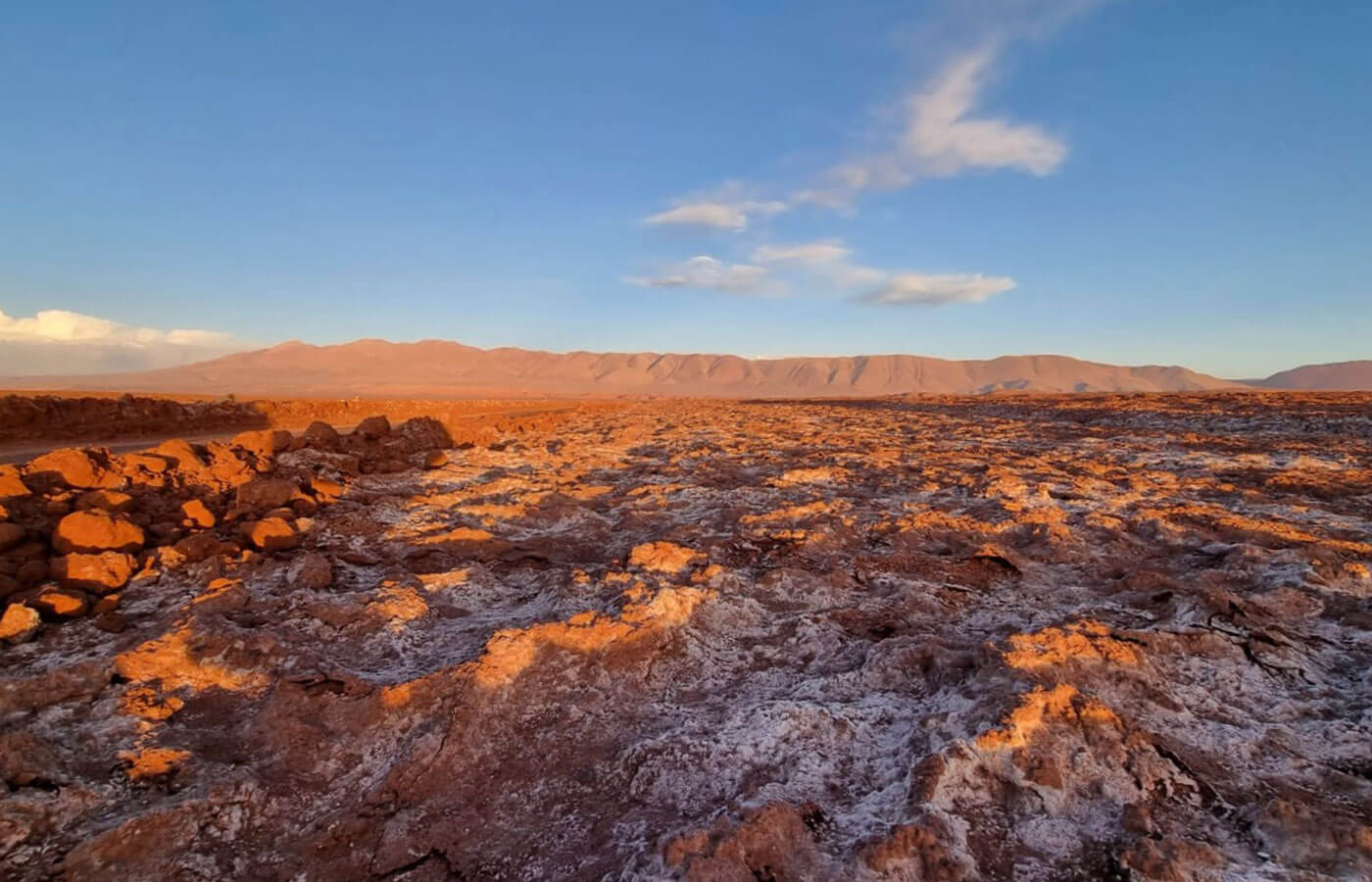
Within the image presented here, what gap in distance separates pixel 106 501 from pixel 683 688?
4758 millimetres

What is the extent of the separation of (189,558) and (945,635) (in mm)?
4688

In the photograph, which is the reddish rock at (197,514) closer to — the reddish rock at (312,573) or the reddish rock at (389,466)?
the reddish rock at (312,573)

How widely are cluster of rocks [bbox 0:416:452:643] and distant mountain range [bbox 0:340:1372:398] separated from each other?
8359cm

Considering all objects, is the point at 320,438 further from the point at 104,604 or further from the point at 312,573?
the point at 104,604

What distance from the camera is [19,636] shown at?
3281mm

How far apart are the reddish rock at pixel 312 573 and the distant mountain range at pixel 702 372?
86.1m

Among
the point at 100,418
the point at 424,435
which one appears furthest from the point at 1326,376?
the point at 100,418

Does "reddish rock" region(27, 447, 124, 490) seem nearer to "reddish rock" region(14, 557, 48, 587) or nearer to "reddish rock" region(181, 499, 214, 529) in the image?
"reddish rock" region(181, 499, 214, 529)

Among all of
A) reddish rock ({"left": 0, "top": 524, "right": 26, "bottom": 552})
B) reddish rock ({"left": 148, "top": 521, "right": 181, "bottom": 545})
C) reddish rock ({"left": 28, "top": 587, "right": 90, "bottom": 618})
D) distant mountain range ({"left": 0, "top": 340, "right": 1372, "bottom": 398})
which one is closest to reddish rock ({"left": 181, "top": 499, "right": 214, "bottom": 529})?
reddish rock ({"left": 148, "top": 521, "right": 181, "bottom": 545})

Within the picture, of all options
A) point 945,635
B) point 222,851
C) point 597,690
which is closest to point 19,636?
point 222,851

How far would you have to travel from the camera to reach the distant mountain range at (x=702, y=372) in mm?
96750

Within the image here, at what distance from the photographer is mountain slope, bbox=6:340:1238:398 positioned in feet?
330

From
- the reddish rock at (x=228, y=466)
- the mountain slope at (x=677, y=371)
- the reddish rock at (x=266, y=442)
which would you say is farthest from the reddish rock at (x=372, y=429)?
the mountain slope at (x=677, y=371)

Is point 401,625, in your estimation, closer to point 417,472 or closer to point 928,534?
point 928,534
